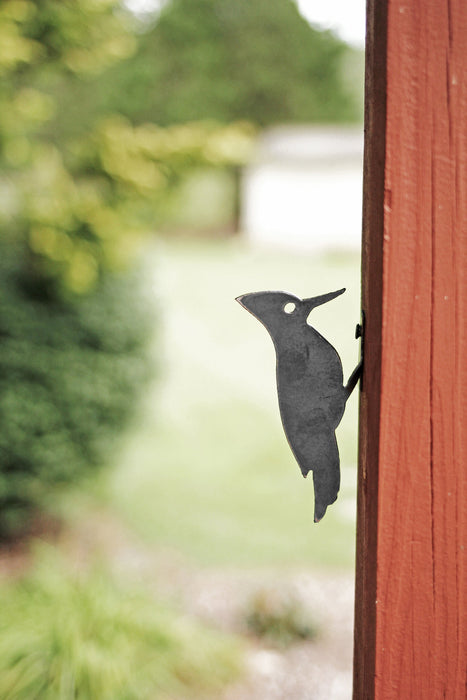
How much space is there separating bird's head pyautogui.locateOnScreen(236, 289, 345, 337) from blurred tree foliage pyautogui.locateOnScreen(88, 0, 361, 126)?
16.5m

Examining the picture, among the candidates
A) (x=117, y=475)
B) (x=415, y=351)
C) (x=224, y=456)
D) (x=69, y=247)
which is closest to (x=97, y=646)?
(x=69, y=247)

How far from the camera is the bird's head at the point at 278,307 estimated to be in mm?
745

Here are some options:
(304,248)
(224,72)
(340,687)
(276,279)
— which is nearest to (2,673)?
(340,687)

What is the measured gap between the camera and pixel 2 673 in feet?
6.99

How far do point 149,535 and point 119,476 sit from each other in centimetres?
104

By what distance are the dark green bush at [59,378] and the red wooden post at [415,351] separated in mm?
2821

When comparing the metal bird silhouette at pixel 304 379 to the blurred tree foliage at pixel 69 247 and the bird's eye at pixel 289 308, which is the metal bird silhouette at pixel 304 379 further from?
the blurred tree foliage at pixel 69 247

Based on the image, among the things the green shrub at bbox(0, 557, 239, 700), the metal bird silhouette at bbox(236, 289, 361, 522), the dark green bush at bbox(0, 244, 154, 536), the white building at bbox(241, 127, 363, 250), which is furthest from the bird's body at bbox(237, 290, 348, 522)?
the white building at bbox(241, 127, 363, 250)

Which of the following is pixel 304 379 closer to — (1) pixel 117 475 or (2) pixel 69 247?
(2) pixel 69 247

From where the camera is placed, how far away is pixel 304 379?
0.75 m

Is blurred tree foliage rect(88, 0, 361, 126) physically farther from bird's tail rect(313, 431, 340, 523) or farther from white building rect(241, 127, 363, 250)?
bird's tail rect(313, 431, 340, 523)

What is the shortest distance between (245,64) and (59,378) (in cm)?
1839

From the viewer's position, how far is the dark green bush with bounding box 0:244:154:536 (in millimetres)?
3299

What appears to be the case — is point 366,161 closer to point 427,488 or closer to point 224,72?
point 427,488
